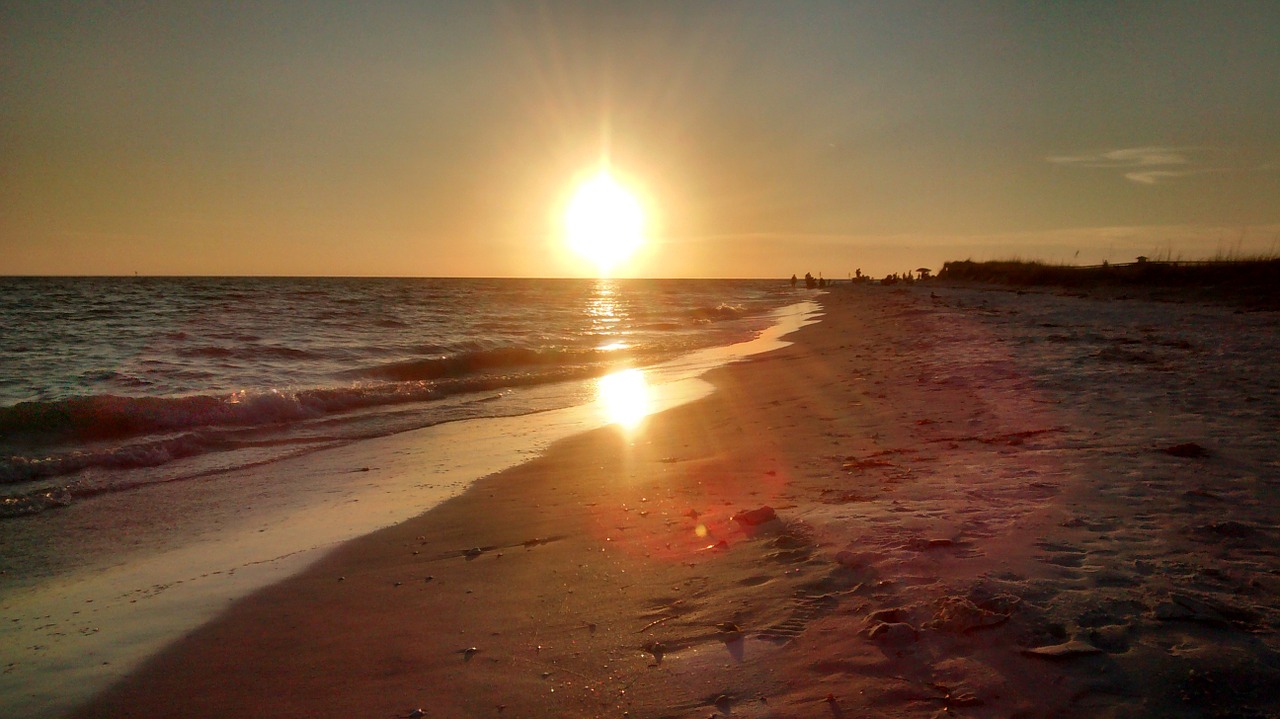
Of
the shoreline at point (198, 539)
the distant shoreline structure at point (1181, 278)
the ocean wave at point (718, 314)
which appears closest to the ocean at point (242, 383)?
the shoreline at point (198, 539)

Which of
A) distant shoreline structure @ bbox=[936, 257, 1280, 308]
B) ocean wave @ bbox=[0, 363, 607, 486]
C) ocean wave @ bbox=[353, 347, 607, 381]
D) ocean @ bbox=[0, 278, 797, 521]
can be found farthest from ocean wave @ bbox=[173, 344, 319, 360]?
distant shoreline structure @ bbox=[936, 257, 1280, 308]

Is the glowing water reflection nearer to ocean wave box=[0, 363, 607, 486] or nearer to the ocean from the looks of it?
the ocean

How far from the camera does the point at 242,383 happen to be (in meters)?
13.9

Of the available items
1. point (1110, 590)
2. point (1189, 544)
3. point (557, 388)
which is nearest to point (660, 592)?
point (1110, 590)

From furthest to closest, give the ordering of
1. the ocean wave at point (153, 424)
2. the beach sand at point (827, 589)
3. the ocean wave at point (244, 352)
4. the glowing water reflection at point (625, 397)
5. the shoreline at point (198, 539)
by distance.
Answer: the ocean wave at point (244, 352), the glowing water reflection at point (625, 397), the ocean wave at point (153, 424), the shoreline at point (198, 539), the beach sand at point (827, 589)

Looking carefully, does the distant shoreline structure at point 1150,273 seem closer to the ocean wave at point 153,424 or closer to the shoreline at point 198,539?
the shoreline at point 198,539

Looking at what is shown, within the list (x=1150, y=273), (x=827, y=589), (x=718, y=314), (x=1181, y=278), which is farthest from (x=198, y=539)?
(x=718, y=314)

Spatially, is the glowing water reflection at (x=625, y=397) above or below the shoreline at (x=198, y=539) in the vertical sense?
above

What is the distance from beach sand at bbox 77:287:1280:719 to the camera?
268 centimetres

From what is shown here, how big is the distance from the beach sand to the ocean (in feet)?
16.1

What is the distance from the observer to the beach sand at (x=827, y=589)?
8.78 ft

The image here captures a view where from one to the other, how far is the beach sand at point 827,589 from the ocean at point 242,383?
4918 millimetres

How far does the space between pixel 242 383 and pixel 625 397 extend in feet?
26.0

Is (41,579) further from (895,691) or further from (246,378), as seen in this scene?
(246,378)
